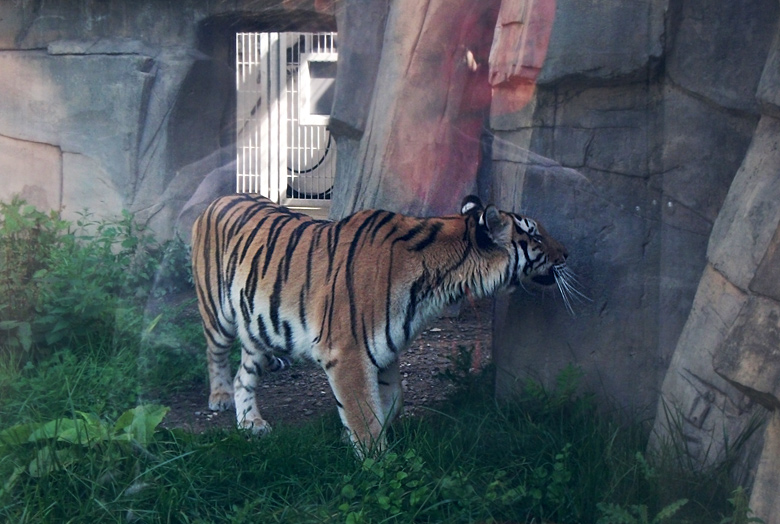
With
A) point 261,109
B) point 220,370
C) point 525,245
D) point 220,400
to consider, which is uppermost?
point 261,109

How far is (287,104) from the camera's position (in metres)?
3.94

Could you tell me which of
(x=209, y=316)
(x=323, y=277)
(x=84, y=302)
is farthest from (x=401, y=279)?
(x=84, y=302)

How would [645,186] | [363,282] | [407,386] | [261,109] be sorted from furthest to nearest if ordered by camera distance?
[407,386], [261,109], [363,282], [645,186]

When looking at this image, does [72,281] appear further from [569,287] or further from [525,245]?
[569,287]

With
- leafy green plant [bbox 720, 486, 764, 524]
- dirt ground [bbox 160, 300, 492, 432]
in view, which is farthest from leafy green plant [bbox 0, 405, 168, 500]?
leafy green plant [bbox 720, 486, 764, 524]

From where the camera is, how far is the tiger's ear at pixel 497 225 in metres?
3.92

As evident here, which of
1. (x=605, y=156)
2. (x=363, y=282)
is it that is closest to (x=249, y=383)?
(x=363, y=282)

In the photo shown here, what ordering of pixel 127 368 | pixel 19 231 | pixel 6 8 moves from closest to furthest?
pixel 127 368 → pixel 19 231 → pixel 6 8

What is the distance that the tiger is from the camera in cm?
386

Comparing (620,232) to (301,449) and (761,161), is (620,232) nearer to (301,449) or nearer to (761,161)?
(761,161)

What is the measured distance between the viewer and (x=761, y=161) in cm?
301

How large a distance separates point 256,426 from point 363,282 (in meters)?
0.93

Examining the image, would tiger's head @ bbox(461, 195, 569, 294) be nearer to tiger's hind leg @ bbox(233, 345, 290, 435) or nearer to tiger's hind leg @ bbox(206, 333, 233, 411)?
tiger's hind leg @ bbox(233, 345, 290, 435)

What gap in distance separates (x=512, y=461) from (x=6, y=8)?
187 inches
